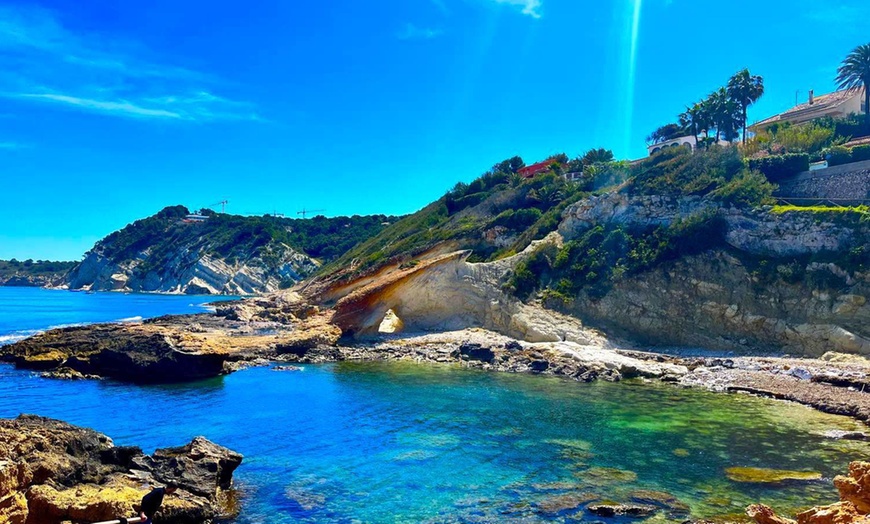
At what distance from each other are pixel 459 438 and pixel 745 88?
52896 millimetres

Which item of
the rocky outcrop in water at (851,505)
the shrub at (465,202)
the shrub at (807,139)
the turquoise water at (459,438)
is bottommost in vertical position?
the turquoise water at (459,438)

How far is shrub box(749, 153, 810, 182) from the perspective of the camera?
45938mm

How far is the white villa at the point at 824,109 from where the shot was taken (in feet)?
198

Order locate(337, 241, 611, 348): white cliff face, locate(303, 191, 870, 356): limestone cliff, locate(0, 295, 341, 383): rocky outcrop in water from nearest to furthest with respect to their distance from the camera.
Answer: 1. locate(0, 295, 341, 383): rocky outcrop in water
2. locate(303, 191, 870, 356): limestone cliff
3. locate(337, 241, 611, 348): white cliff face

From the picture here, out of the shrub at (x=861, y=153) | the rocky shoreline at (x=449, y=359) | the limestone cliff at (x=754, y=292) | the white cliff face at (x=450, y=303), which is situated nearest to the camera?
the rocky shoreline at (x=449, y=359)

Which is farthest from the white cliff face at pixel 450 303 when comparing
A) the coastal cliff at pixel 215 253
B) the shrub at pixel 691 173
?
the coastal cliff at pixel 215 253

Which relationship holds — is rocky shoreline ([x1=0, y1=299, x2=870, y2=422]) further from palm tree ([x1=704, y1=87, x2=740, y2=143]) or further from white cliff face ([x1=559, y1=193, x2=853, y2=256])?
palm tree ([x1=704, y1=87, x2=740, y2=143])

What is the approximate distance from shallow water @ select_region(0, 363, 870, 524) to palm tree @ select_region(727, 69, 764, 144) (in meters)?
40.7

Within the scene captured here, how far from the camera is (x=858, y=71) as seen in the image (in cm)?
5275

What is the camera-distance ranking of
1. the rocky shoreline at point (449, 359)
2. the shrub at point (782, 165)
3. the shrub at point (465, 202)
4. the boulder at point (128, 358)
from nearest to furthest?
the rocky shoreline at point (449, 359) → the boulder at point (128, 358) → the shrub at point (782, 165) → the shrub at point (465, 202)

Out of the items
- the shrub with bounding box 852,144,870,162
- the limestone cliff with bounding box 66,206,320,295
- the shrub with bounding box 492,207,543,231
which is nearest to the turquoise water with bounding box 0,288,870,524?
the shrub with bounding box 492,207,543,231

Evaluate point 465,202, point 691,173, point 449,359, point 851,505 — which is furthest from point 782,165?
point 851,505

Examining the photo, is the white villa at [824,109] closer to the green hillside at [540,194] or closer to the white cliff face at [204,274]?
the green hillside at [540,194]

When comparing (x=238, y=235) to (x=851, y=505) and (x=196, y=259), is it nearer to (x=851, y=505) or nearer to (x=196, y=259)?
(x=196, y=259)
